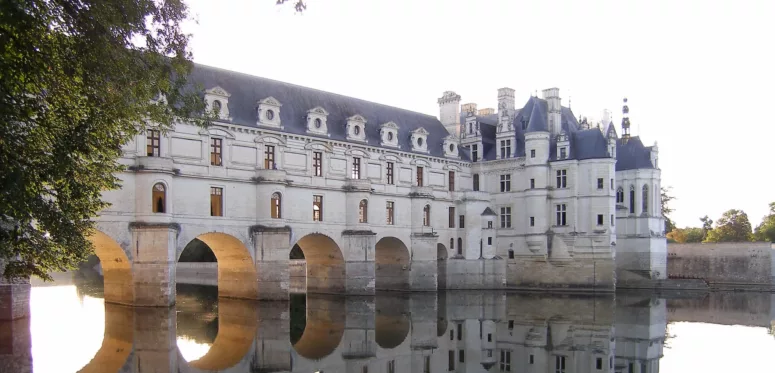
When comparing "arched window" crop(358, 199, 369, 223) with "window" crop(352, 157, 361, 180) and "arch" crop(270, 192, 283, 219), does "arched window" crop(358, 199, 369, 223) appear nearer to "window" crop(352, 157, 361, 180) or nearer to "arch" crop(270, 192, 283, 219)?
"window" crop(352, 157, 361, 180)

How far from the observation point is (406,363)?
16750mm

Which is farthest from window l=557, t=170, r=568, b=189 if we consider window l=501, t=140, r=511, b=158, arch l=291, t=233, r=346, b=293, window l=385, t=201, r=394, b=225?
arch l=291, t=233, r=346, b=293

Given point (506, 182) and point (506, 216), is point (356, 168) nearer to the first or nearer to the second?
point (506, 182)

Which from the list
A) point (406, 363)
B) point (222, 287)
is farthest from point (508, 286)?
point (406, 363)

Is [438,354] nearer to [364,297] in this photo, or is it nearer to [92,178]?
[92,178]

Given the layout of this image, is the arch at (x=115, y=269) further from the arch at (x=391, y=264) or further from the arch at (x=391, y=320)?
the arch at (x=391, y=264)

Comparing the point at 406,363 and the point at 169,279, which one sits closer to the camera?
the point at 406,363

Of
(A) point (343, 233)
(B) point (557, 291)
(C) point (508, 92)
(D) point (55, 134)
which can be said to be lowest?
(B) point (557, 291)

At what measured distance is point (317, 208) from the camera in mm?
31594

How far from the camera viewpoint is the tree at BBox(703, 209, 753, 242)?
5844 centimetres

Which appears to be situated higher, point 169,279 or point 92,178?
point 92,178

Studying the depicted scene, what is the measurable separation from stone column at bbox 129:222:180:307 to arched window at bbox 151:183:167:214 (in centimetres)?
88

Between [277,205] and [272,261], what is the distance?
103 inches

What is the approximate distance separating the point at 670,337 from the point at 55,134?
18.7m
